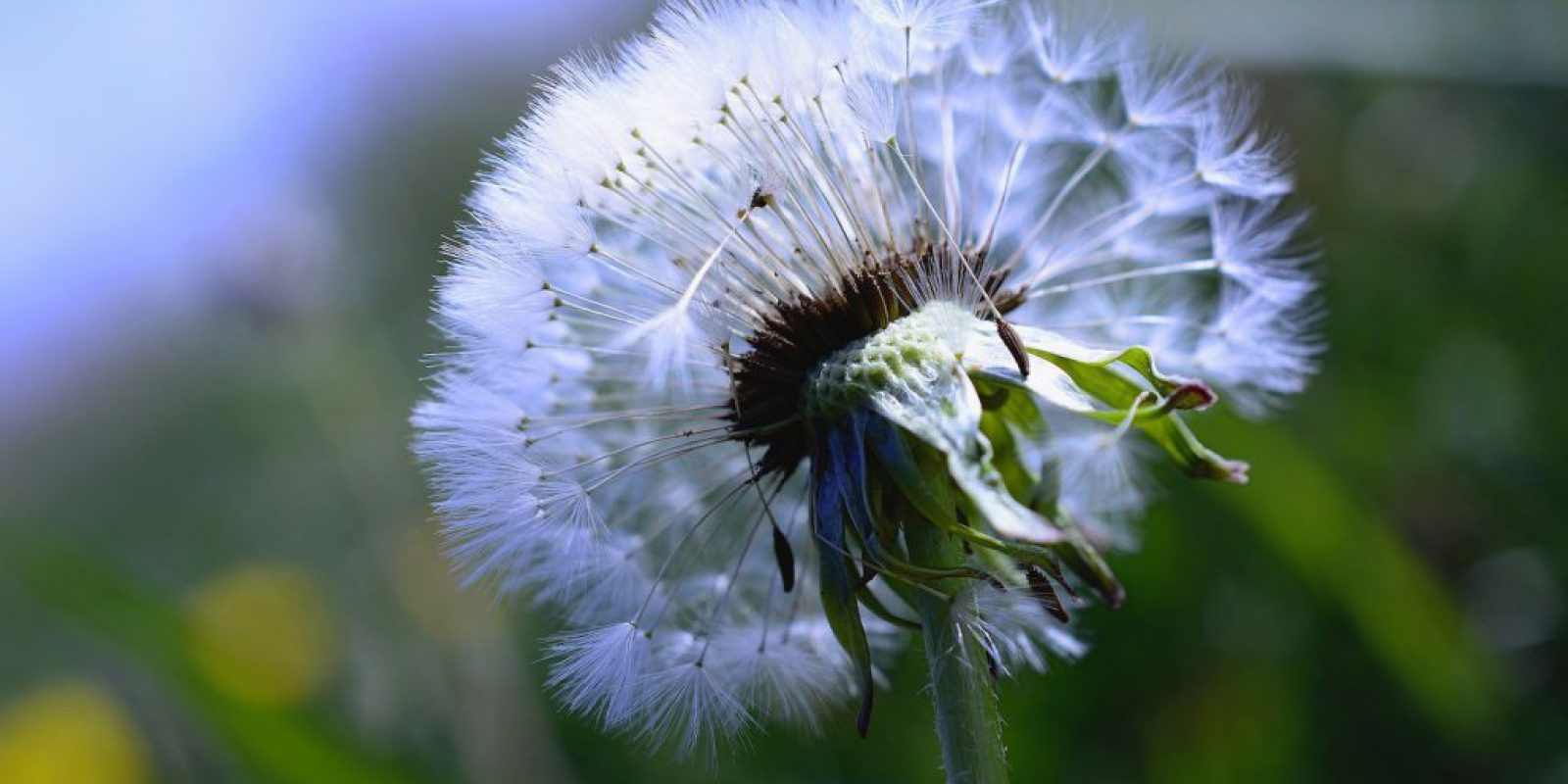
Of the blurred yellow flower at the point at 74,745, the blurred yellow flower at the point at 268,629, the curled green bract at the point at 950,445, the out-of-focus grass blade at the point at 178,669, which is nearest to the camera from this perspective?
the curled green bract at the point at 950,445

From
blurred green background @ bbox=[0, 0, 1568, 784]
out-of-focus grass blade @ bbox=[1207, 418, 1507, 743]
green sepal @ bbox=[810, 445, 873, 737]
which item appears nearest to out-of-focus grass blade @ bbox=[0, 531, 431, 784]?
blurred green background @ bbox=[0, 0, 1568, 784]

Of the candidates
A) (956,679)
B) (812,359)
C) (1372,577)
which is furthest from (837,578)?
(1372,577)

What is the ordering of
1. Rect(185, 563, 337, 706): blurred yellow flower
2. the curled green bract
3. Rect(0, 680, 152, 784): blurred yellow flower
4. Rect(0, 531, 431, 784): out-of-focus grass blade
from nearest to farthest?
the curled green bract → Rect(0, 531, 431, 784): out-of-focus grass blade → Rect(185, 563, 337, 706): blurred yellow flower → Rect(0, 680, 152, 784): blurred yellow flower

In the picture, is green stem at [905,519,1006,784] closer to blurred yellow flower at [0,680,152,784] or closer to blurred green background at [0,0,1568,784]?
blurred green background at [0,0,1568,784]

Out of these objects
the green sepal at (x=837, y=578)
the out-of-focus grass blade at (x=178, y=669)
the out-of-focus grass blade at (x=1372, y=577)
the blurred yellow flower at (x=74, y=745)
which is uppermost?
the out-of-focus grass blade at (x=1372, y=577)

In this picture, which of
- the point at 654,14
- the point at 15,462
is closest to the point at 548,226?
the point at 654,14

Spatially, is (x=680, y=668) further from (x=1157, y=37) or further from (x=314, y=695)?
(x=1157, y=37)

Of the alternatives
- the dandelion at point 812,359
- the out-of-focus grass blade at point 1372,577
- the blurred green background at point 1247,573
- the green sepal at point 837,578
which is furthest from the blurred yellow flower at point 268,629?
the out-of-focus grass blade at point 1372,577

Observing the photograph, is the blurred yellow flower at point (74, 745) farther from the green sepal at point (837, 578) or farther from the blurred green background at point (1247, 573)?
the green sepal at point (837, 578)
